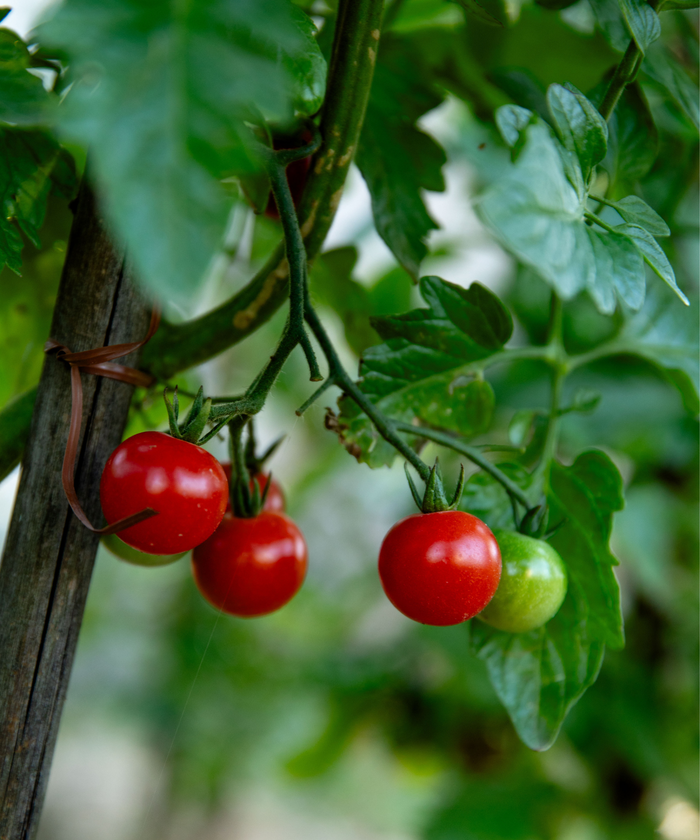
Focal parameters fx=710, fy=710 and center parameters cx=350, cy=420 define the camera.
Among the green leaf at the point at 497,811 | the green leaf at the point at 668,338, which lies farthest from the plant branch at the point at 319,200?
the green leaf at the point at 497,811

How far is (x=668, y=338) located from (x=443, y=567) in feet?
1.13

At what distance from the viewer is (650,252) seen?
0.36 m

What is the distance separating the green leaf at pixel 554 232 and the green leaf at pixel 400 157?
0.60 feet

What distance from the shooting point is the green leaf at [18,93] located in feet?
1.09

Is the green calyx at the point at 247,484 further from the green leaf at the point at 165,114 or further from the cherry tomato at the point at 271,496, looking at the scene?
the green leaf at the point at 165,114

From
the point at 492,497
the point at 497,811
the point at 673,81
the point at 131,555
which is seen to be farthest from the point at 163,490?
the point at 497,811

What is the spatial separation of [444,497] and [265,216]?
335 mm

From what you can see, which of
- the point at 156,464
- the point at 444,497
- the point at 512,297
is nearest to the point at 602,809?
the point at 512,297

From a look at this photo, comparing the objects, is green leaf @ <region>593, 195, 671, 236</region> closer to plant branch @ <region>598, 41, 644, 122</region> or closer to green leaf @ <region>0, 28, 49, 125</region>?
plant branch @ <region>598, 41, 644, 122</region>

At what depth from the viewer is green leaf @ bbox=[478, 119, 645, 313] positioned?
0.28 metres

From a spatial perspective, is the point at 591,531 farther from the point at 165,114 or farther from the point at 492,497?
the point at 165,114

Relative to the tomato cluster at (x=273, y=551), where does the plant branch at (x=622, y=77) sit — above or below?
above

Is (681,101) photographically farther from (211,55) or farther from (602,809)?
(602,809)

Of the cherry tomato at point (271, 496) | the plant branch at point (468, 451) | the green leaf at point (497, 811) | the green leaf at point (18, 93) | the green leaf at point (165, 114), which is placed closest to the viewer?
the green leaf at point (165, 114)
